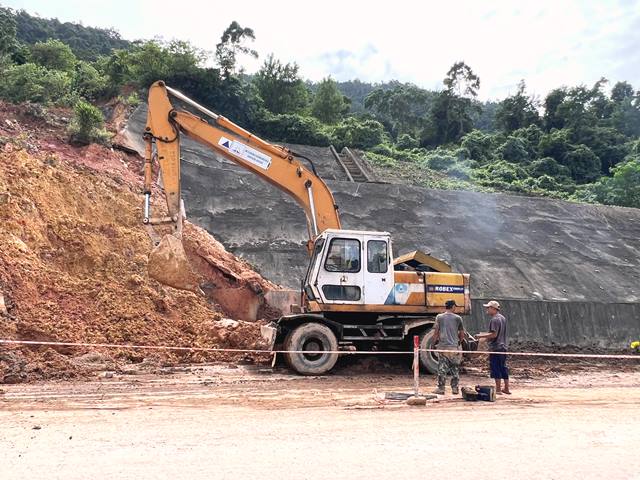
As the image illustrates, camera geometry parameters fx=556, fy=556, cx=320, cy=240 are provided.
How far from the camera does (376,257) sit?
10.9m

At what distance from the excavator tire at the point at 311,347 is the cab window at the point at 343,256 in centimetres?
115

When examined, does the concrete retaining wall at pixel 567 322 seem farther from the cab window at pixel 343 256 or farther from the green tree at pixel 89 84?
the green tree at pixel 89 84

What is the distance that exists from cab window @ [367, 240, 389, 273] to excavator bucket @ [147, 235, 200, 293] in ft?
11.5

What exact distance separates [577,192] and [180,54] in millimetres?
31588

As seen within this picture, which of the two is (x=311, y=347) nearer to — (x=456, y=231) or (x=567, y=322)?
(x=567, y=322)

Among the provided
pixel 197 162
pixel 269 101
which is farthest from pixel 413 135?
pixel 197 162

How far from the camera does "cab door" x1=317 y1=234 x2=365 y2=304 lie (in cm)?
1067

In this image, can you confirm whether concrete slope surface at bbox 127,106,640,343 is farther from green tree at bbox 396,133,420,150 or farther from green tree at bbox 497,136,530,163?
green tree at bbox 396,133,420,150

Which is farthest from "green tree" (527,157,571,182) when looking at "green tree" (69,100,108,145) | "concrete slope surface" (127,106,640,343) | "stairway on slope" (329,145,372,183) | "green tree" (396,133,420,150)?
"green tree" (69,100,108,145)

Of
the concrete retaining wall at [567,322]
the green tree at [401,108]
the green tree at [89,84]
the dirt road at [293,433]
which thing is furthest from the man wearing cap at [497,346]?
the green tree at [401,108]

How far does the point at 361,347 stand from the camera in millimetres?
11312

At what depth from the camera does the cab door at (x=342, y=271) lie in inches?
420

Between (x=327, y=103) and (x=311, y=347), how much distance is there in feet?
152

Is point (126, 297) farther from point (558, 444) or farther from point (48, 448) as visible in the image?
point (558, 444)
